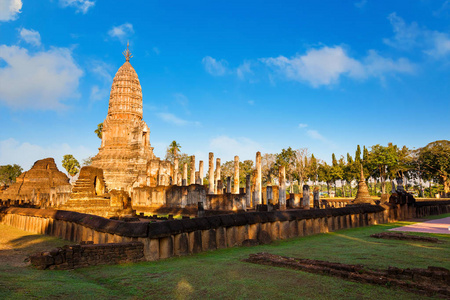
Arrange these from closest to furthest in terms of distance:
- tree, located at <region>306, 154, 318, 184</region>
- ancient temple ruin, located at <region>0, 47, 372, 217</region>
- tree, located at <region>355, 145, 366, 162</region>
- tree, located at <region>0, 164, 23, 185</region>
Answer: ancient temple ruin, located at <region>0, 47, 372, 217</region>
tree, located at <region>306, 154, 318, 184</region>
tree, located at <region>355, 145, 366, 162</region>
tree, located at <region>0, 164, 23, 185</region>

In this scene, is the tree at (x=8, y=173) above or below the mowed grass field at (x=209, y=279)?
above

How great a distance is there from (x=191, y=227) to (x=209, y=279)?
9.64 ft

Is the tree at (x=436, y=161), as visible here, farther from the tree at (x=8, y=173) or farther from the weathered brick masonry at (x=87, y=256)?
the tree at (x=8, y=173)

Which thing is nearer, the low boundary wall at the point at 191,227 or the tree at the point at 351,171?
the low boundary wall at the point at 191,227

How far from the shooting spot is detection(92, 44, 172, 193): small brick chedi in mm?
42234

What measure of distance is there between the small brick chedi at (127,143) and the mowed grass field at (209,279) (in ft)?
114

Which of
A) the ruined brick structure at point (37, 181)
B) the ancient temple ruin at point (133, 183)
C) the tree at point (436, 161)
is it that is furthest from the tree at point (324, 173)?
the ruined brick structure at point (37, 181)

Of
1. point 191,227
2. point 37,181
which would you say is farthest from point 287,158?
point 191,227

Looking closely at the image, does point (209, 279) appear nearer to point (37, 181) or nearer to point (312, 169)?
point (37, 181)

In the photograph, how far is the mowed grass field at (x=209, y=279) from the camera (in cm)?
446

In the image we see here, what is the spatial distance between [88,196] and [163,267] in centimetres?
1469

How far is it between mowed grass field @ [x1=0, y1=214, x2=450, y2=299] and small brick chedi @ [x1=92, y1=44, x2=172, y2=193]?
34.7 metres

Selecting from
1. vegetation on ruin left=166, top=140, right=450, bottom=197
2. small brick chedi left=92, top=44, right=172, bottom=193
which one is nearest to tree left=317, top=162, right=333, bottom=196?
vegetation on ruin left=166, top=140, right=450, bottom=197

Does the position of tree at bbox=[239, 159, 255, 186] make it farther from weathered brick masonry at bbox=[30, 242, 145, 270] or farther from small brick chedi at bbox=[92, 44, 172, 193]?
weathered brick masonry at bbox=[30, 242, 145, 270]
